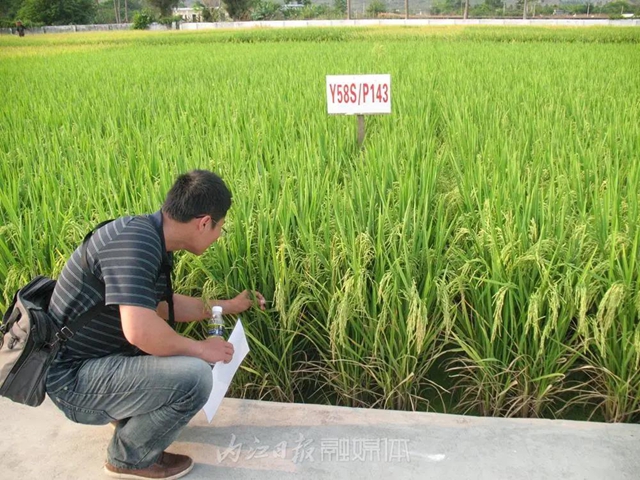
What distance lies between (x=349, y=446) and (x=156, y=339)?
0.61 meters

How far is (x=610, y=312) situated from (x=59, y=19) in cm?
5330

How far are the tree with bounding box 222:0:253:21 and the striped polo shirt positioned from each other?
56.4 metres

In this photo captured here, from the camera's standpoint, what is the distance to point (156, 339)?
1.54 m

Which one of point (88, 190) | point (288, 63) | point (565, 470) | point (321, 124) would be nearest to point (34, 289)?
point (88, 190)

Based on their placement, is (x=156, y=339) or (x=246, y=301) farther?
(x=246, y=301)

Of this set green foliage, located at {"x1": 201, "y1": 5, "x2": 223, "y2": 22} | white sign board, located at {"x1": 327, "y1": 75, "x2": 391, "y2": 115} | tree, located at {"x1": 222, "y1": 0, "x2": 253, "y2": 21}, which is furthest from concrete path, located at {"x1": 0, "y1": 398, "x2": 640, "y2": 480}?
tree, located at {"x1": 222, "y1": 0, "x2": 253, "y2": 21}

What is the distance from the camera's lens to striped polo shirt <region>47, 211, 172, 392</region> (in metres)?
1.50

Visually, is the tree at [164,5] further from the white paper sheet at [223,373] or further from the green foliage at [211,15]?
the white paper sheet at [223,373]

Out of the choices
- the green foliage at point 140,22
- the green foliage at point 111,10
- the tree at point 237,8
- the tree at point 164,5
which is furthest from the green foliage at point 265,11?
the green foliage at point 140,22

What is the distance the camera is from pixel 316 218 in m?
2.51

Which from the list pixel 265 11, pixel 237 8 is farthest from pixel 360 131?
pixel 265 11

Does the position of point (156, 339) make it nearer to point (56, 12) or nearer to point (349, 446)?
point (349, 446)

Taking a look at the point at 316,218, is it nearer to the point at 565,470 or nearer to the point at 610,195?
the point at 610,195

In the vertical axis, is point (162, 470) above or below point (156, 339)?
below
